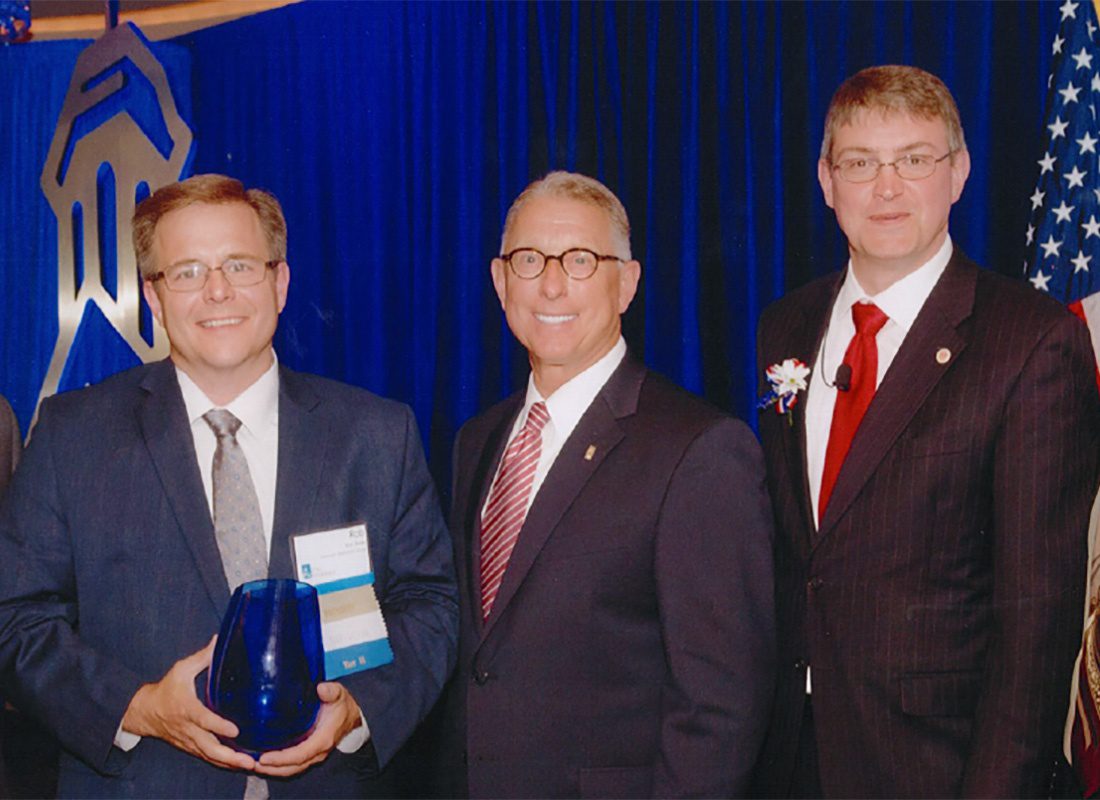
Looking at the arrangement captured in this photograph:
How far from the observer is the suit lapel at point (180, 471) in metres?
1.86

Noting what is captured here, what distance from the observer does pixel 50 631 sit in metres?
1.86

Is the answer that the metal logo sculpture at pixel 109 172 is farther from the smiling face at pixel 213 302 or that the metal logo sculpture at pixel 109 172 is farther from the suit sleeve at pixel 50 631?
the suit sleeve at pixel 50 631

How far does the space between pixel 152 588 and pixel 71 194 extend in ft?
14.8

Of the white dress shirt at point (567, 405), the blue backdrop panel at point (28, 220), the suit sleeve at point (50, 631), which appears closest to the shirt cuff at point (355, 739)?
the suit sleeve at point (50, 631)

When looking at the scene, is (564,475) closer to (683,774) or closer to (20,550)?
(683,774)

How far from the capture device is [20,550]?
1.90m

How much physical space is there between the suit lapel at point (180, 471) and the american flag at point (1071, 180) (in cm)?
280

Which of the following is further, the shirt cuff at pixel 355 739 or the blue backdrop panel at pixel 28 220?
the blue backdrop panel at pixel 28 220

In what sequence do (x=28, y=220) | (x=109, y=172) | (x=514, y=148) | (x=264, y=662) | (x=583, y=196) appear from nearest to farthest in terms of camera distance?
1. (x=264, y=662)
2. (x=583, y=196)
3. (x=514, y=148)
4. (x=109, y=172)
5. (x=28, y=220)

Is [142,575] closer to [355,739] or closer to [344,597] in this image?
[344,597]

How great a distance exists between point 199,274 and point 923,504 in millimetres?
1509

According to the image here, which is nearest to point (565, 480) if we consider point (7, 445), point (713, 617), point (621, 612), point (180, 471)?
point (621, 612)

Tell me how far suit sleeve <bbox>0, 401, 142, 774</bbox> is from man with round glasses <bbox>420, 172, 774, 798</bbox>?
0.68 m

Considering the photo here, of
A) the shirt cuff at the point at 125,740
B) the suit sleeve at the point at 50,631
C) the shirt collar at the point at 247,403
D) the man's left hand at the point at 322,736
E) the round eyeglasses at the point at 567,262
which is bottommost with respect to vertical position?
the shirt cuff at the point at 125,740
